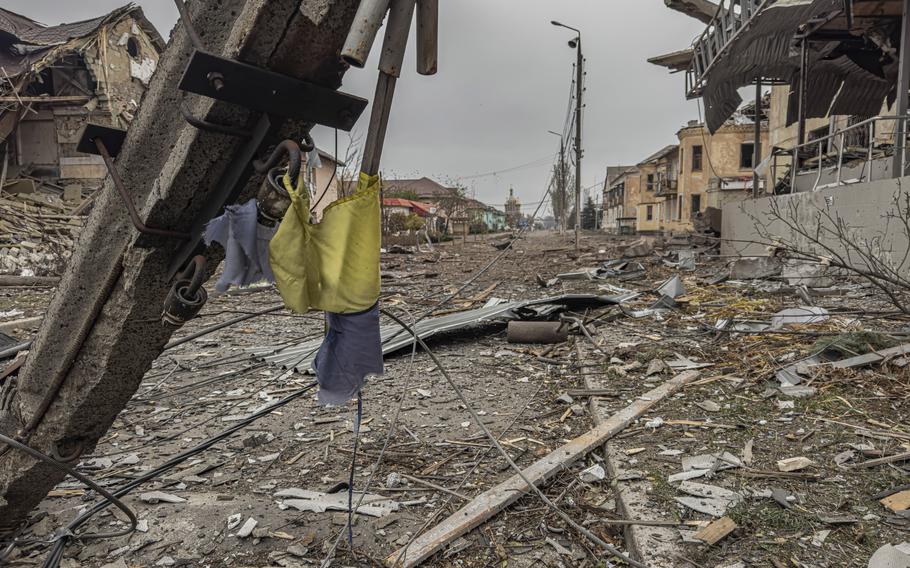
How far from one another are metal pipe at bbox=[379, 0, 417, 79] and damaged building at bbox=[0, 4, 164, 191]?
71.2ft

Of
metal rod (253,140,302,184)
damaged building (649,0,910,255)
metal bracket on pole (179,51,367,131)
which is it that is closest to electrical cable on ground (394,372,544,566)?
metal rod (253,140,302,184)

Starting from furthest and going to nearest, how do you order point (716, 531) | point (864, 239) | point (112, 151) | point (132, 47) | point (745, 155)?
1. point (745, 155)
2. point (132, 47)
3. point (864, 239)
4. point (716, 531)
5. point (112, 151)

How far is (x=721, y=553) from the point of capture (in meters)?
2.25

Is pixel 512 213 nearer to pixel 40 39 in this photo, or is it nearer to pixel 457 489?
pixel 40 39

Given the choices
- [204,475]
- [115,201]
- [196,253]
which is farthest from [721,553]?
[204,475]

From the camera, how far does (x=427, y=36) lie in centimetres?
146

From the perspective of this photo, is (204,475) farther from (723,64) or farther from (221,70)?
(723,64)

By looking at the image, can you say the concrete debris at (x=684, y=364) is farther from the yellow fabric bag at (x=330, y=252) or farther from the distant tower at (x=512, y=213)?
the distant tower at (x=512, y=213)

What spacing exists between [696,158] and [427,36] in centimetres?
4489

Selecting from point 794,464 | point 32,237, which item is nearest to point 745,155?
point 794,464

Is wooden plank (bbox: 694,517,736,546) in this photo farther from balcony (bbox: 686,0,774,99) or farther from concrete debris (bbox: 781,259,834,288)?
balcony (bbox: 686,0,774,99)

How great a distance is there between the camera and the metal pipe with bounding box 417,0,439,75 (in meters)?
1.45

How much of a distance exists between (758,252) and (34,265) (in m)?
18.8

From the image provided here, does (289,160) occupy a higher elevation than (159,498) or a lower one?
higher
